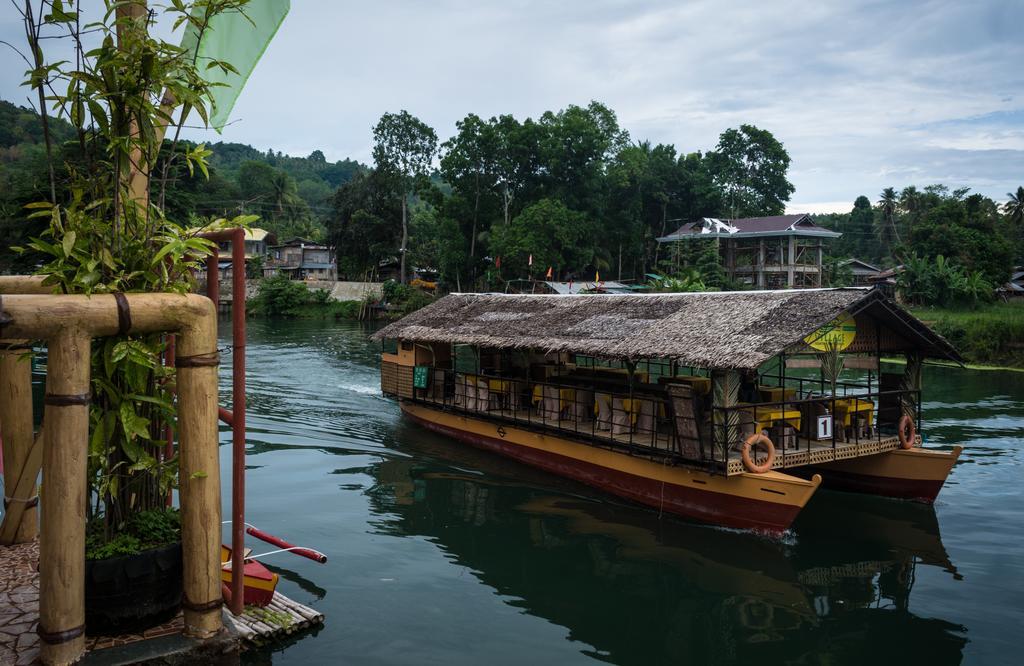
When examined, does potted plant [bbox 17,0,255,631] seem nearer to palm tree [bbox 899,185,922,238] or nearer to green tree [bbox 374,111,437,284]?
green tree [bbox 374,111,437,284]

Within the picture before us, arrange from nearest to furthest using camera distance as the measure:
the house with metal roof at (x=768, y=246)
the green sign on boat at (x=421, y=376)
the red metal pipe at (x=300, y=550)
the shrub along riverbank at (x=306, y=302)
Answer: the red metal pipe at (x=300, y=550) → the green sign on boat at (x=421, y=376) → the house with metal roof at (x=768, y=246) → the shrub along riverbank at (x=306, y=302)

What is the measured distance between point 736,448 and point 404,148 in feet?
150

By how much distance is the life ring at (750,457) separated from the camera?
11.2 metres

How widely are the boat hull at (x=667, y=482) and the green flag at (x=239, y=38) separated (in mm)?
8564

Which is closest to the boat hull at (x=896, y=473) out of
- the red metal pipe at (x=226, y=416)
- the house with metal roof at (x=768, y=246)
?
the red metal pipe at (x=226, y=416)

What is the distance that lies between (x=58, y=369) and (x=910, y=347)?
13294 millimetres

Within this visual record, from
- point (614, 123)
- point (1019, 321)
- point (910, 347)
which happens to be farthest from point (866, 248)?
point (910, 347)

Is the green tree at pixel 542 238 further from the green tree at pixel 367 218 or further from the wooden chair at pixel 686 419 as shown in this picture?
the wooden chair at pixel 686 419

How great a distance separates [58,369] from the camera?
5.03 metres

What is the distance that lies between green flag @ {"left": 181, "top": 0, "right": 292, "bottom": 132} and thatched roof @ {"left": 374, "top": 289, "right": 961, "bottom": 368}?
24.2 feet

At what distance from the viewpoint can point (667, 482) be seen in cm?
1239

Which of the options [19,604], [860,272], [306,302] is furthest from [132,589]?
[860,272]

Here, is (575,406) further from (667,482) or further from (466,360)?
(466,360)

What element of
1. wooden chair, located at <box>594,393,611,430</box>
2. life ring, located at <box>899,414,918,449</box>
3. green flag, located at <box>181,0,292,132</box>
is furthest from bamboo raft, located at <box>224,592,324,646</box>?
life ring, located at <box>899,414,918,449</box>
